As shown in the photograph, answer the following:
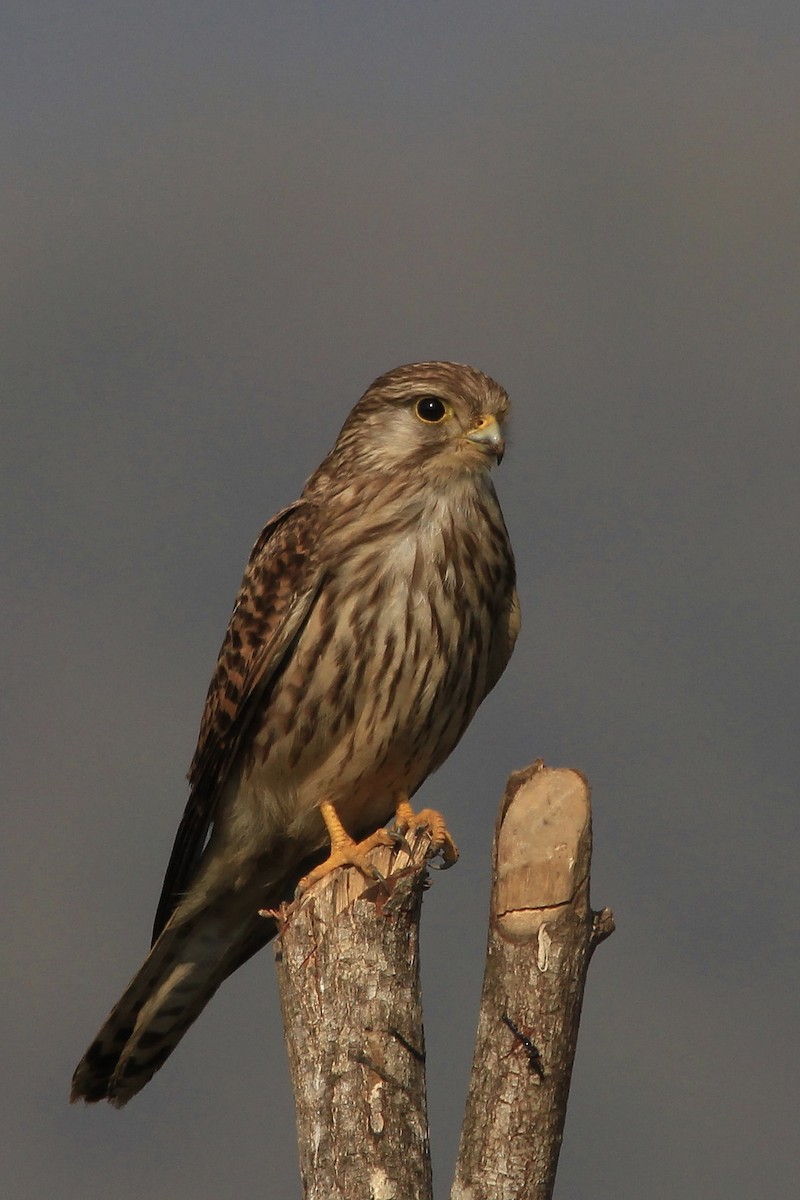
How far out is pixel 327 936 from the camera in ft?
12.3

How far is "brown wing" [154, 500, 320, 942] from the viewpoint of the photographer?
466 centimetres

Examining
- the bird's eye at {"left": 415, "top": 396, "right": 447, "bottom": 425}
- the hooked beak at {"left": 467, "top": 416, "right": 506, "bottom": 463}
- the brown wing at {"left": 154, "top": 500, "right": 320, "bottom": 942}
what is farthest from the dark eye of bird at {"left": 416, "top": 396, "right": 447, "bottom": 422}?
the brown wing at {"left": 154, "top": 500, "right": 320, "bottom": 942}

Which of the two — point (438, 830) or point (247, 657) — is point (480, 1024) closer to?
point (438, 830)

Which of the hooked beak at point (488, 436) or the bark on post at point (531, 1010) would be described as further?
the hooked beak at point (488, 436)

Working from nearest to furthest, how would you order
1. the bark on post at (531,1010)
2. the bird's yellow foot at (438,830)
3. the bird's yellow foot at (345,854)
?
the bark on post at (531,1010) → the bird's yellow foot at (345,854) → the bird's yellow foot at (438,830)

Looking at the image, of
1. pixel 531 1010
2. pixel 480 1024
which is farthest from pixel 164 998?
pixel 531 1010

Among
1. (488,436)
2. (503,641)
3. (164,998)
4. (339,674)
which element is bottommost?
(164,998)

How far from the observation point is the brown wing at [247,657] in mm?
4664

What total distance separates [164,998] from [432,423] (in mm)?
1899

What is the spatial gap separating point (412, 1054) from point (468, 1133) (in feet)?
0.74

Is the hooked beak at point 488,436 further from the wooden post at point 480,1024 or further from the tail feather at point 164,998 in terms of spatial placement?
the tail feather at point 164,998

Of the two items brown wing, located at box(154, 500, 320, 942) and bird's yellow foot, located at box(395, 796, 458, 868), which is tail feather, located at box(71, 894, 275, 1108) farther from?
bird's yellow foot, located at box(395, 796, 458, 868)

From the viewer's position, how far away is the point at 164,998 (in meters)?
4.89

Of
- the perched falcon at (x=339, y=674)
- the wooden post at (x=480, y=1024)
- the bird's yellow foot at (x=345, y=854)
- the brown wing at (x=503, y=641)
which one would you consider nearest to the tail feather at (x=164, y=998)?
the perched falcon at (x=339, y=674)
